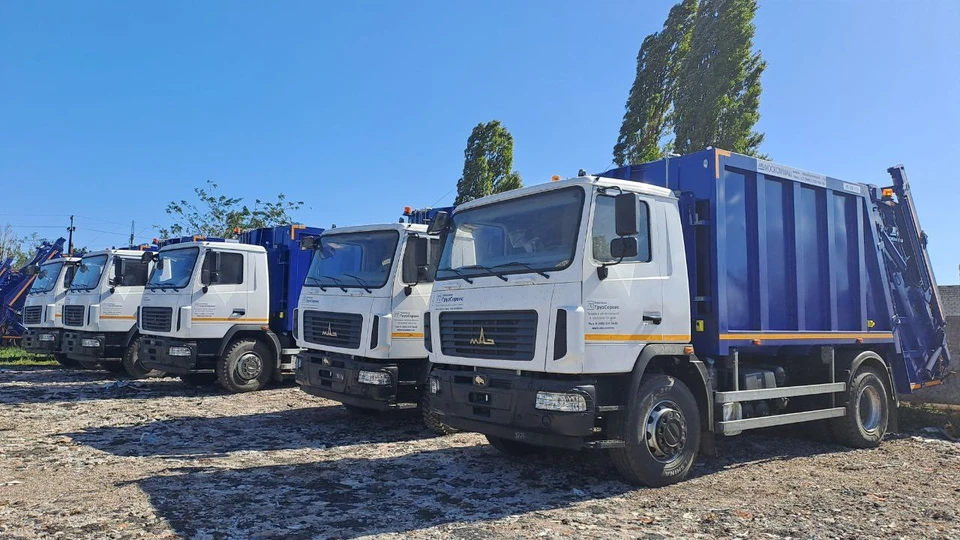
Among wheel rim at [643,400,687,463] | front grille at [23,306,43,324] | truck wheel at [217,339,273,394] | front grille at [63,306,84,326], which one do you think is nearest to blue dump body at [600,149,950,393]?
wheel rim at [643,400,687,463]

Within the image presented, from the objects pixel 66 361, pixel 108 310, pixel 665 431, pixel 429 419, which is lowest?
pixel 429 419

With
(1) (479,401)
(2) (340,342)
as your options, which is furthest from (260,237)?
(1) (479,401)

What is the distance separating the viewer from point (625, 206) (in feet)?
17.1

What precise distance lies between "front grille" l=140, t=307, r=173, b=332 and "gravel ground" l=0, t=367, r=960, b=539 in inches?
97.6

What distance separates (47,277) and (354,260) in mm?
10536

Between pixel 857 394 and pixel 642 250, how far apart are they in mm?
3940

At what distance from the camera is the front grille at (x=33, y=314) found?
1508 centimetres

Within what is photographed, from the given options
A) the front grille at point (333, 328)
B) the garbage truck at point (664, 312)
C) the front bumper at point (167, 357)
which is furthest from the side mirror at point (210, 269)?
the garbage truck at point (664, 312)

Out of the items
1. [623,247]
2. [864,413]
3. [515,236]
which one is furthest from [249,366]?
[864,413]

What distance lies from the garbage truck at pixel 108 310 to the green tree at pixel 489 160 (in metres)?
17.4

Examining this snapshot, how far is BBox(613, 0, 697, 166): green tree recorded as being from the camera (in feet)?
76.5

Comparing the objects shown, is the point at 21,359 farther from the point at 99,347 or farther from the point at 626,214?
the point at 626,214

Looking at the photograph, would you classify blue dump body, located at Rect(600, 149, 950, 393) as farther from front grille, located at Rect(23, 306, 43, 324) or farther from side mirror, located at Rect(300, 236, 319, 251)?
front grille, located at Rect(23, 306, 43, 324)

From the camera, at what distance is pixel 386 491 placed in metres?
5.65
